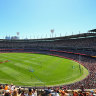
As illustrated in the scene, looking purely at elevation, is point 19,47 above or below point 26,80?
above

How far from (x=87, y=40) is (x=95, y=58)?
2171 centimetres

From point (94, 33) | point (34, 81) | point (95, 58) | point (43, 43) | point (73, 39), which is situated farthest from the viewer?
point (43, 43)

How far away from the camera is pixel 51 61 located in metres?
43.1

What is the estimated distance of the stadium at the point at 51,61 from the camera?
73.3 feet

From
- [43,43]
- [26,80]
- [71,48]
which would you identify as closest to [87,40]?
[71,48]

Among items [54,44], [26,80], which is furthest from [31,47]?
[26,80]

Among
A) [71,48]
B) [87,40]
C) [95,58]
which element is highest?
[87,40]

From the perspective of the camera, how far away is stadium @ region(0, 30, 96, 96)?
22.3 metres

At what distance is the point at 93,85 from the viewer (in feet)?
62.1

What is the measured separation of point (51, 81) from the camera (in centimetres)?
2289

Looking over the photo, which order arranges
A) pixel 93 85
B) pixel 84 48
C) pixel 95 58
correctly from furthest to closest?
pixel 84 48, pixel 95 58, pixel 93 85

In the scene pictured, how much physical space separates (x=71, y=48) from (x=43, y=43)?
32251mm

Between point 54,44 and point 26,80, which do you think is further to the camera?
point 54,44

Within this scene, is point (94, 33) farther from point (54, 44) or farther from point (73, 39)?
point (54, 44)
